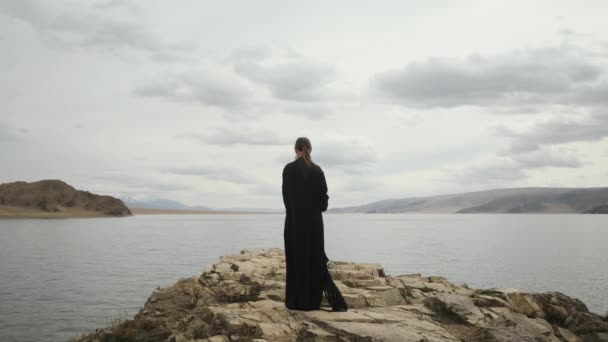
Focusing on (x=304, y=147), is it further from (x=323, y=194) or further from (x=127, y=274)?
(x=127, y=274)

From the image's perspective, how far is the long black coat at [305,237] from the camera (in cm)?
1268

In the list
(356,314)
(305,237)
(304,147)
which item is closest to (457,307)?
(356,314)

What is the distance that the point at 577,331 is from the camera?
53.9 feet

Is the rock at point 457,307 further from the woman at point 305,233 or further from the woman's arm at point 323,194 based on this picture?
the woman's arm at point 323,194

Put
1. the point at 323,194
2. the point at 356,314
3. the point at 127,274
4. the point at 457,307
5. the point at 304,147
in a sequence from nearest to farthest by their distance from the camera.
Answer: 1. the point at 304,147
2. the point at 323,194
3. the point at 356,314
4. the point at 457,307
5. the point at 127,274

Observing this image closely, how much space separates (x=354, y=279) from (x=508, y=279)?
29.0 m

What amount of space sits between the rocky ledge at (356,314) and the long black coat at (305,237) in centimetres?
52

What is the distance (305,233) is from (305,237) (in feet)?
0.35

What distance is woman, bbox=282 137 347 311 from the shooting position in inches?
499

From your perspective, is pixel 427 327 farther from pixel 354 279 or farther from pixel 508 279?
pixel 508 279

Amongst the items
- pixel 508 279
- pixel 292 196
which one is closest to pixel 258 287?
pixel 292 196

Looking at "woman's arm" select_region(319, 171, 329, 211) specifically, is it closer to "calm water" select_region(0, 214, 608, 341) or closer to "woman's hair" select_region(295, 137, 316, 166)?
"woman's hair" select_region(295, 137, 316, 166)

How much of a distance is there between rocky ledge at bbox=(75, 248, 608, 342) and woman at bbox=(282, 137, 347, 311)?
0.57 meters

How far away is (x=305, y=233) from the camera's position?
501 inches
